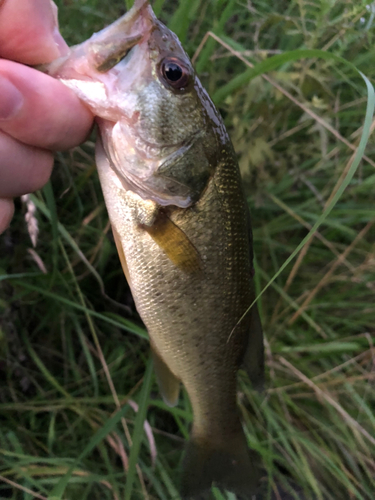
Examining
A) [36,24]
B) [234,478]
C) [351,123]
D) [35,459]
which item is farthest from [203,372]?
[351,123]

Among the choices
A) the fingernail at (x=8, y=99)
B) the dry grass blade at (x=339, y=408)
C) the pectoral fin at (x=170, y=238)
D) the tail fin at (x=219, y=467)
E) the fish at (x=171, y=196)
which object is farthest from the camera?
the dry grass blade at (x=339, y=408)

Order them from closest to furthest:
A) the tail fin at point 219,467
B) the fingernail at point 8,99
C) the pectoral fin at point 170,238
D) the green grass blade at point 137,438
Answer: the fingernail at point 8,99, the pectoral fin at point 170,238, the green grass blade at point 137,438, the tail fin at point 219,467

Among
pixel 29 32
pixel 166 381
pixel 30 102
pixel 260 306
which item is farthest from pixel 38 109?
pixel 260 306

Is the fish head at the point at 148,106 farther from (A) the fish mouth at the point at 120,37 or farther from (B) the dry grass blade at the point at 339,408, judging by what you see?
(B) the dry grass blade at the point at 339,408

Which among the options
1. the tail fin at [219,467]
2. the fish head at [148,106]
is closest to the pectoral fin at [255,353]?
the tail fin at [219,467]

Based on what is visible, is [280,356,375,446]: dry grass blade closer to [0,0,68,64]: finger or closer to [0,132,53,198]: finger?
[0,132,53,198]: finger

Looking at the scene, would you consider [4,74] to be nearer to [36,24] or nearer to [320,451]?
[36,24]

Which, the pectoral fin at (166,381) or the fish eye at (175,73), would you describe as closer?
the fish eye at (175,73)
